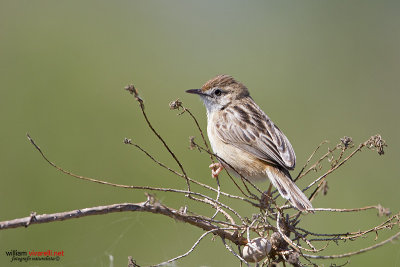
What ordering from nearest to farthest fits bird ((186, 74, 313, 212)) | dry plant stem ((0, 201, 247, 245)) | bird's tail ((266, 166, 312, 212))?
dry plant stem ((0, 201, 247, 245)), bird's tail ((266, 166, 312, 212)), bird ((186, 74, 313, 212))

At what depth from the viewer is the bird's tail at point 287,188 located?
3352 mm

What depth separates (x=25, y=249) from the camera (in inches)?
244

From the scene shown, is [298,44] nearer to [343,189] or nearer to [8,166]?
[343,189]

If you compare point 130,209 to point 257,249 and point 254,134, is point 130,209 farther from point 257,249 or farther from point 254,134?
point 254,134

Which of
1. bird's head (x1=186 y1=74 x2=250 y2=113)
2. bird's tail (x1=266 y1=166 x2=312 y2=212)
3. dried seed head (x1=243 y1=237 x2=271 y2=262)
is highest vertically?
bird's head (x1=186 y1=74 x2=250 y2=113)

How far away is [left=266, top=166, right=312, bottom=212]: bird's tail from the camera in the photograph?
11.0ft

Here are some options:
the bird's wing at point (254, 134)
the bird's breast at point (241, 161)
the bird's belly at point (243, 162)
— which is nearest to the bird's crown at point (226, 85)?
the bird's wing at point (254, 134)

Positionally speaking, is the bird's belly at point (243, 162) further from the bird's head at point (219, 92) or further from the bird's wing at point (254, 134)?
the bird's head at point (219, 92)

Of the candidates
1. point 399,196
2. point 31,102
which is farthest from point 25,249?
point 399,196

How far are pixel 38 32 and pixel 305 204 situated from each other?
10374 mm

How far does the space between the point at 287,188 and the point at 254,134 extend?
1.09m

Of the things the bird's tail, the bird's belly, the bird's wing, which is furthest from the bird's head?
the bird's tail

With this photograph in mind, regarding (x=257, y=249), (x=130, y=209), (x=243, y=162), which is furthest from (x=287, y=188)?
(x=130, y=209)

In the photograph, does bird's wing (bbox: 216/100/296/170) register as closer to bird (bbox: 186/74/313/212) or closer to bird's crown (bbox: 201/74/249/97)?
bird (bbox: 186/74/313/212)
